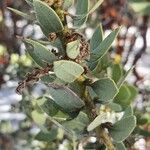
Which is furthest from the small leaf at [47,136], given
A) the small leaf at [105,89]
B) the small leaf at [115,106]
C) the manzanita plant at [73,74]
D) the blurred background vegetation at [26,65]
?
the small leaf at [105,89]

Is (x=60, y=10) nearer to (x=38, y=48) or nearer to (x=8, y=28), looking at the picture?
(x=38, y=48)

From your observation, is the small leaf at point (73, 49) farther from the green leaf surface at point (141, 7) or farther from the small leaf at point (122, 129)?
→ the green leaf surface at point (141, 7)

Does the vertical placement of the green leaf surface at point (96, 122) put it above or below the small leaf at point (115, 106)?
above

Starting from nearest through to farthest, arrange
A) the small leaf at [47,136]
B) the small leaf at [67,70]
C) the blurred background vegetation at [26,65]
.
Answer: the small leaf at [67,70]
the small leaf at [47,136]
the blurred background vegetation at [26,65]

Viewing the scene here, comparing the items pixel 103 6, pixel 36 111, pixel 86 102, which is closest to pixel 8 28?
pixel 103 6

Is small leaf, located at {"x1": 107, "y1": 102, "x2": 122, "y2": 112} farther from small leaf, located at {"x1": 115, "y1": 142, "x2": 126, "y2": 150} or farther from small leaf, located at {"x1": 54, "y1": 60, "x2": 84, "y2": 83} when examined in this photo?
small leaf, located at {"x1": 54, "y1": 60, "x2": 84, "y2": 83}

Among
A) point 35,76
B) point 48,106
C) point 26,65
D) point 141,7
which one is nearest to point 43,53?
point 35,76
